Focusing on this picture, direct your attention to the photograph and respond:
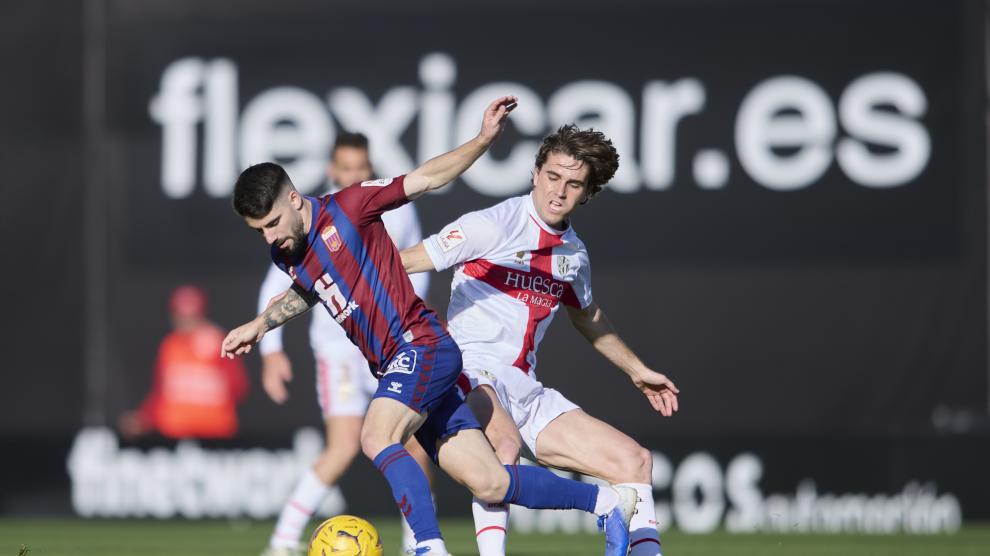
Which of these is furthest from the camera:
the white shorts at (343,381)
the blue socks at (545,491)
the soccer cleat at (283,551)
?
the white shorts at (343,381)

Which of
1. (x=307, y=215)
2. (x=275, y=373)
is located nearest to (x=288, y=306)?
A: (x=307, y=215)

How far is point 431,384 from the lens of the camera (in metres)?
5.69

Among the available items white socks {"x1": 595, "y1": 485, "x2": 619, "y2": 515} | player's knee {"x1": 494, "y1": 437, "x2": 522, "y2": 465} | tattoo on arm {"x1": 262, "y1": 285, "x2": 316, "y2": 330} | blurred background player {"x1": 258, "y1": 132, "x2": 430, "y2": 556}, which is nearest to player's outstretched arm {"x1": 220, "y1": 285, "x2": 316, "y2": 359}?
tattoo on arm {"x1": 262, "y1": 285, "x2": 316, "y2": 330}

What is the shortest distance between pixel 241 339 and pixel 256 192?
58 cm

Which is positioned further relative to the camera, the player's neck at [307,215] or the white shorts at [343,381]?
the white shorts at [343,381]

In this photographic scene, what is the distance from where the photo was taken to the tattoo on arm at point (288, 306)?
19.4 feet

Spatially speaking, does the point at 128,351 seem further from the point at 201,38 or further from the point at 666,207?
the point at 666,207

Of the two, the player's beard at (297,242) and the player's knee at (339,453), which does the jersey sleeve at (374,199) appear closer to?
the player's beard at (297,242)

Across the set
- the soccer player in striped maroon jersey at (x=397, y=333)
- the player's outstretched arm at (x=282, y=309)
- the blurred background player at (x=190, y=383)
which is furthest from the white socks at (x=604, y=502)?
the blurred background player at (x=190, y=383)

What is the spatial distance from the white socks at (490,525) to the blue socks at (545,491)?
0.12m

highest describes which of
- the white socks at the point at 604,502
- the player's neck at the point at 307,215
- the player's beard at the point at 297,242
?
the player's neck at the point at 307,215

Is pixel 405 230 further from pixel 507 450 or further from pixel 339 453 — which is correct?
pixel 507 450

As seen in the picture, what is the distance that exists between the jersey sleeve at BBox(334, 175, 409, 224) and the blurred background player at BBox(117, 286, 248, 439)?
19.9ft

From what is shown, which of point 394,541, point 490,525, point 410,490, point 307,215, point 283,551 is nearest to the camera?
point 410,490
